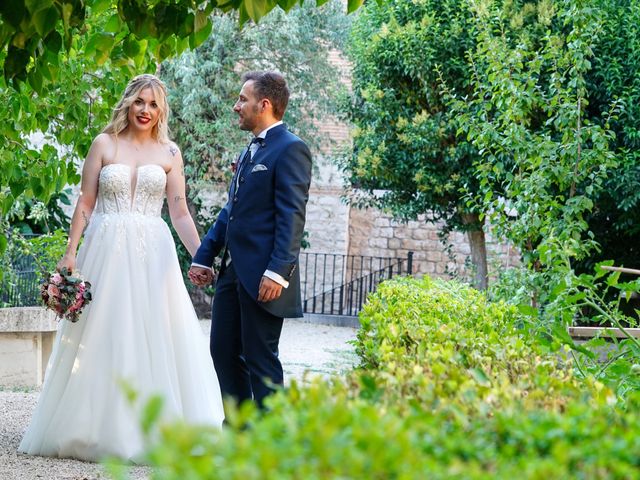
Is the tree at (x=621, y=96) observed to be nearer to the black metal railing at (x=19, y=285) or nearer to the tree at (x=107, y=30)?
the black metal railing at (x=19, y=285)

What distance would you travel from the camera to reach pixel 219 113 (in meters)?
18.0

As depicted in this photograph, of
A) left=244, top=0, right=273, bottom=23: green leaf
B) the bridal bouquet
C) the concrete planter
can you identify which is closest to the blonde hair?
the bridal bouquet

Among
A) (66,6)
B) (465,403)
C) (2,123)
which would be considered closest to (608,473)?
(465,403)

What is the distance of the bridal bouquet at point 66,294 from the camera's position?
5152 mm

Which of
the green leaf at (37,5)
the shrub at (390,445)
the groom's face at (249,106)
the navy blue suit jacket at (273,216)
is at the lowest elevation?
the shrub at (390,445)

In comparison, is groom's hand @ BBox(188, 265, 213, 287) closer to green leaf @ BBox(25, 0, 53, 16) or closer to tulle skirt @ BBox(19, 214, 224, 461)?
tulle skirt @ BBox(19, 214, 224, 461)

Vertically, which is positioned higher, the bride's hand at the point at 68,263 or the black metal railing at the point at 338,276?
the black metal railing at the point at 338,276

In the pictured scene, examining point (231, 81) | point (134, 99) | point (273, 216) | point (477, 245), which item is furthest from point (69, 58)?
point (231, 81)

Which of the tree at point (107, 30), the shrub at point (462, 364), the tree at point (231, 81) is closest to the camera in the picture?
the shrub at point (462, 364)

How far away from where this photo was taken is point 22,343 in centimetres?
850

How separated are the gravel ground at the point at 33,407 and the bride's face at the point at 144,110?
68.5 inches

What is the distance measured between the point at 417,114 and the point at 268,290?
9716 mm

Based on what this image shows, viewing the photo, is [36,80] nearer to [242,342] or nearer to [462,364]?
[242,342]

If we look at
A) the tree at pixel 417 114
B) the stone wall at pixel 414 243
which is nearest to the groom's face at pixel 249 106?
the tree at pixel 417 114
